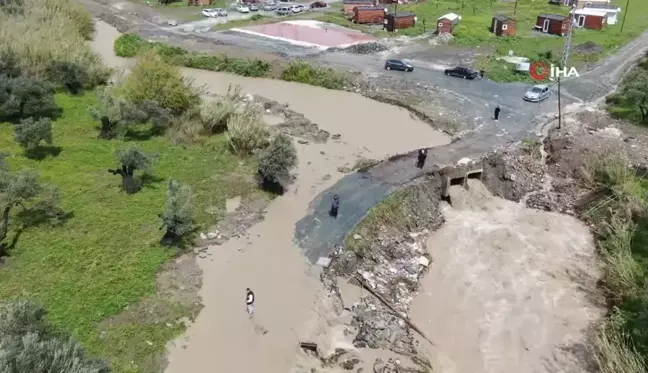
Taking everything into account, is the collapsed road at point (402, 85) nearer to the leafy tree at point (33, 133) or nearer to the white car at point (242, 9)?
the white car at point (242, 9)

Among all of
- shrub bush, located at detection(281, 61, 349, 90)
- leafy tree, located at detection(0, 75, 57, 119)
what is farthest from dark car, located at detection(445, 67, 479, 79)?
leafy tree, located at detection(0, 75, 57, 119)

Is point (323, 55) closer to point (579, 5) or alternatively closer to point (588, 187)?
point (588, 187)

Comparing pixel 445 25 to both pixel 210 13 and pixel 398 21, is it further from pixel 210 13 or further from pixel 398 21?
pixel 210 13

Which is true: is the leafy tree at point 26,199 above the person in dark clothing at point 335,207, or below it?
above

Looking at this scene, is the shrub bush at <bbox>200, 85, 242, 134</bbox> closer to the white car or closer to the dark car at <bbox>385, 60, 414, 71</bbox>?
the dark car at <bbox>385, 60, 414, 71</bbox>

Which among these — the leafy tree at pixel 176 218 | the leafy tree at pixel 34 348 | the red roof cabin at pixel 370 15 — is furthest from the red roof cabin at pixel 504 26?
the leafy tree at pixel 34 348

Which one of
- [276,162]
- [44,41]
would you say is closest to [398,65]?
[276,162]
